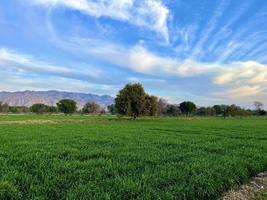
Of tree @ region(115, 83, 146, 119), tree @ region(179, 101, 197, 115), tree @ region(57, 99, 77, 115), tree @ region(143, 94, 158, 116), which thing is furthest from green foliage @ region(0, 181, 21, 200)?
tree @ region(179, 101, 197, 115)

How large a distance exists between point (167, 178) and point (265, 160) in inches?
310

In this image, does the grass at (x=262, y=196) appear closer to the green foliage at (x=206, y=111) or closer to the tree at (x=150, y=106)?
the tree at (x=150, y=106)

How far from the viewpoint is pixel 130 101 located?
8531cm

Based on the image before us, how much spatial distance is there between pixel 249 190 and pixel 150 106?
78.2 metres

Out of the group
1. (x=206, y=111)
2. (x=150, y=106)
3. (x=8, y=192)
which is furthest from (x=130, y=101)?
(x=206, y=111)

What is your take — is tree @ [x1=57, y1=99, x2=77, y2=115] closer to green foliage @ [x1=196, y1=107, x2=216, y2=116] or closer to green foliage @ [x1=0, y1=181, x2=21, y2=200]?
green foliage @ [x1=196, y1=107, x2=216, y2=116]

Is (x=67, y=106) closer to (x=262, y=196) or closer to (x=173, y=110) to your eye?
(x=173, y=110)

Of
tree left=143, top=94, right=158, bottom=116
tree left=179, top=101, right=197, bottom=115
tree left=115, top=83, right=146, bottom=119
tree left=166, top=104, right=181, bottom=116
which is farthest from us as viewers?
tree left=166, top=104, right=181, bottom=116

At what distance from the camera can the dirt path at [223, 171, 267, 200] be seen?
10.1 m

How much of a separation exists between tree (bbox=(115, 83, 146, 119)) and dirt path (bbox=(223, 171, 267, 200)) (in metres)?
72.6

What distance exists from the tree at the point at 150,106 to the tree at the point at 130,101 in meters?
1.58

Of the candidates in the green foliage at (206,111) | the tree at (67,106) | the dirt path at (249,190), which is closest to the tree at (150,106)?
the dirt path at (249,190)

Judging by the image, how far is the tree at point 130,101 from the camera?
85.2 metres

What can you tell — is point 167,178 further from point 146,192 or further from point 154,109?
point 154,109
